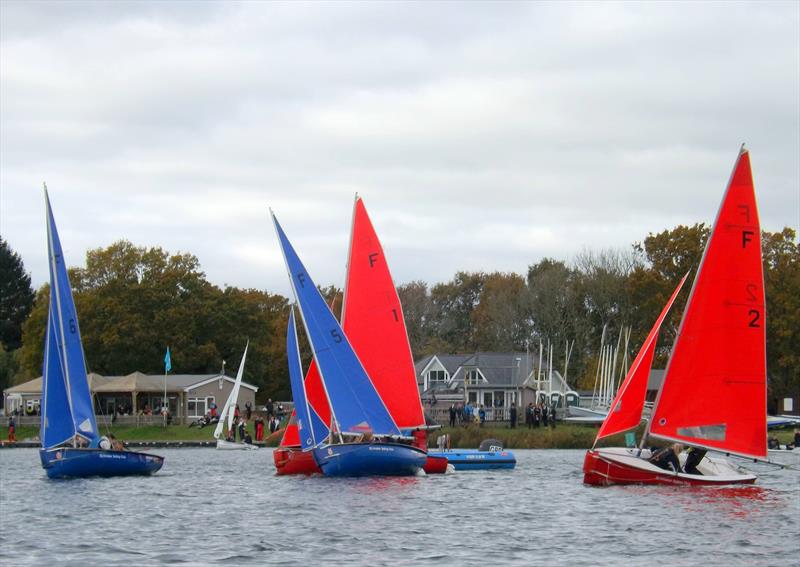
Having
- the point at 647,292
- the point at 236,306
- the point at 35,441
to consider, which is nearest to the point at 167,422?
the point at 35,441

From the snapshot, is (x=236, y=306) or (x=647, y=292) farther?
(x=236, y=306)

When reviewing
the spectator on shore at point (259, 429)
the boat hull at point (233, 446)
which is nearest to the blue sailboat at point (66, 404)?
the boat hull at point (233, 446)

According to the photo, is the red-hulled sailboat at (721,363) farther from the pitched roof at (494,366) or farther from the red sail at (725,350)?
the pitched roof at (494,366)

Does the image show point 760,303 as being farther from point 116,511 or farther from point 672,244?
point 672,244

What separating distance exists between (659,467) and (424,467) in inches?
421

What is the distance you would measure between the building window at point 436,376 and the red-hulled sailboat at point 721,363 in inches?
2899

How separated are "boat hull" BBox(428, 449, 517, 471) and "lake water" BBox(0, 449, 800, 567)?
3346mm

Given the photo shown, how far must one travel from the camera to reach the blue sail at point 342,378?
43.8 metres

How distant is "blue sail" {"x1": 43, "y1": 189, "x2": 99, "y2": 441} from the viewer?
4666cm

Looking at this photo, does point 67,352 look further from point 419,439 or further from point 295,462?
point 419,439

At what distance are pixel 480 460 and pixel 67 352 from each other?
53.2 feet

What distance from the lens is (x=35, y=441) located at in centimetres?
8575

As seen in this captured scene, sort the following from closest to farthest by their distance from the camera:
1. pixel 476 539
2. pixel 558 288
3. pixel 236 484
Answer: pixel 476 539 → pixel 236 484 → pixel 558 288

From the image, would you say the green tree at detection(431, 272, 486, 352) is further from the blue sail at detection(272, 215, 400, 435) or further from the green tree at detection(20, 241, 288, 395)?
the blue sail at detection(272, 215, 400, 435)
